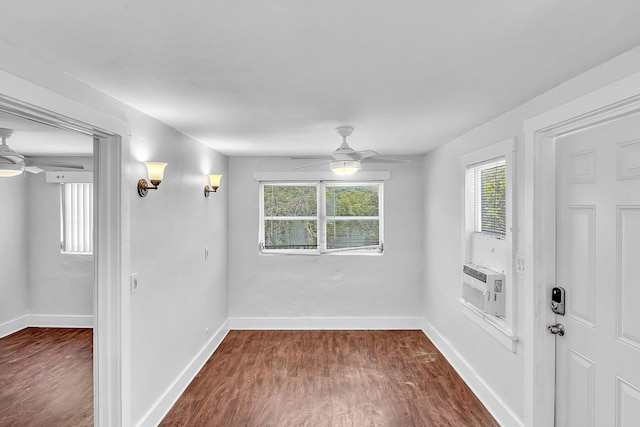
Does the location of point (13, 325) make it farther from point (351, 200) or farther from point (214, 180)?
point (351, 200)

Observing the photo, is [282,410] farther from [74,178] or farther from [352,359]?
[74,178]

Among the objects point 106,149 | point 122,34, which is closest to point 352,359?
point 106,149

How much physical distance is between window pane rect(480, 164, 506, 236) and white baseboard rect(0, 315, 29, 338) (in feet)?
12.3

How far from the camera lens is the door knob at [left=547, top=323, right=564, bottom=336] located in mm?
2367

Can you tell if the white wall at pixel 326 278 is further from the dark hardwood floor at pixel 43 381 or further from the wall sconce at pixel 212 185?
the dark hardwood floor at pixel 43 381

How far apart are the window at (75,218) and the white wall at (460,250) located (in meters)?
3.57

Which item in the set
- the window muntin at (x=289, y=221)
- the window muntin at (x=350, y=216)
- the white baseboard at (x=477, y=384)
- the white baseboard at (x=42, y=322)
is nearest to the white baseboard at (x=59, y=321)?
the white baseboard at (x=42, y=322)

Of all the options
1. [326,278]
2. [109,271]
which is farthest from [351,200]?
[109,271]

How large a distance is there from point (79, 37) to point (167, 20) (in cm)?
43

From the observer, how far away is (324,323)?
5.35 m

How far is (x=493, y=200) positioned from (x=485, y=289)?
0.76m

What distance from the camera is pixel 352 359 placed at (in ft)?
14.0

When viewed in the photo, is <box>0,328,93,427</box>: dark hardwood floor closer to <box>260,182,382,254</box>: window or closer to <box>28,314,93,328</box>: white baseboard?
<box>28,314,93,328</box>: white baseboard

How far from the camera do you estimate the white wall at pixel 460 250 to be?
2.24m
